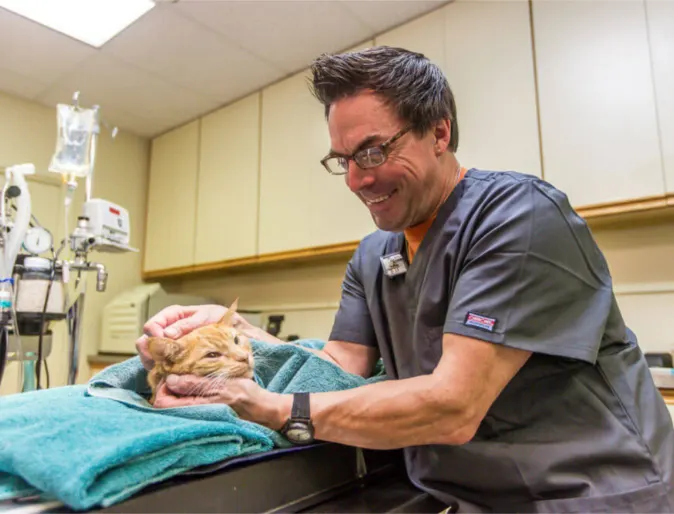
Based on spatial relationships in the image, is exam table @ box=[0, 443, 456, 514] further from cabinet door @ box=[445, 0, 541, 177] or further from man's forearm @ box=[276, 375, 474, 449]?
cabinet door @ box=[445, 0, 541, 177]

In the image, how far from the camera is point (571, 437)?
2.22 ft

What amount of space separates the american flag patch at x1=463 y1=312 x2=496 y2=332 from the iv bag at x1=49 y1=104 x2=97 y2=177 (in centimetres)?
153

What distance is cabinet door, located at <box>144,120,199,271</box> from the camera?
9.75ft

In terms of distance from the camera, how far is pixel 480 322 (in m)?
0.63

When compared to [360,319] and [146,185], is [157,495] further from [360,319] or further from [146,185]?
[146,185]

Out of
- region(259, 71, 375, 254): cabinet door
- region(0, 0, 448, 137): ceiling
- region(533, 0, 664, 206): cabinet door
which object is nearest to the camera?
region(533, 0, 664, 206): cabinet door

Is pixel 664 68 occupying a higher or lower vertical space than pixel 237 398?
higher

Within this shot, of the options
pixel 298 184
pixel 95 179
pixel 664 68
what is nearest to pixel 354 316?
pixel 664 68

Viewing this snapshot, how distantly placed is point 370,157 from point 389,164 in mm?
35

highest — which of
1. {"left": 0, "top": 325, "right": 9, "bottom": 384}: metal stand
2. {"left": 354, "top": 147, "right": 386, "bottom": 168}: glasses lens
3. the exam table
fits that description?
{"left": 354, "top": 147, "right": 386, "bottom": 168}: glasses lens

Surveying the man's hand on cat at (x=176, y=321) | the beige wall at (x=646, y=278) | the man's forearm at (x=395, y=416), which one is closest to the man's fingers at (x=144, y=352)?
the man's hand on cat at (x=176, y=321)

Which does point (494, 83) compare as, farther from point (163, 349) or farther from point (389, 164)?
point (163, 349)

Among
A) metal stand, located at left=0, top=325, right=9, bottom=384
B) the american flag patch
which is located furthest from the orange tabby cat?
metal stand, located at left=0, top=325, right=9, bottom=384

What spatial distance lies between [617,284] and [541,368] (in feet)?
4.33
